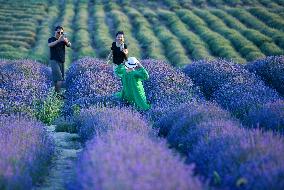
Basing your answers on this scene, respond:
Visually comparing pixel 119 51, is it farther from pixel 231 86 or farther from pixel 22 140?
pixel 22 140

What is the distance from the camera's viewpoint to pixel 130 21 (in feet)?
70.7

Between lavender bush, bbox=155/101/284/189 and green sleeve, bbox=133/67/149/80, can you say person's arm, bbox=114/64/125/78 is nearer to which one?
green sleeve, bbox=133/67/149/80

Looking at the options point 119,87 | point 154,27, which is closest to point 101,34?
point 154,27

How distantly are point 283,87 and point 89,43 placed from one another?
10106 millimetres

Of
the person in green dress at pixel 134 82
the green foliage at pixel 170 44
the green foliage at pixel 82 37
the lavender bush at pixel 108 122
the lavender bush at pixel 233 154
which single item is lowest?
the green foliage at pixel 82 37

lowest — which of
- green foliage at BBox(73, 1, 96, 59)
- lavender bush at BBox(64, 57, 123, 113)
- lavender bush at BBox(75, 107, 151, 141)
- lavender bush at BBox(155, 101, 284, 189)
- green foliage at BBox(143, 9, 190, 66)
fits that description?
green foliage at BBox(73, 1, 96, 59)

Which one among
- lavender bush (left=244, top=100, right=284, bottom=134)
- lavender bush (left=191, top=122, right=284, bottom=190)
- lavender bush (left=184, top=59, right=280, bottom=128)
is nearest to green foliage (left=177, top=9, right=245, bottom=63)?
lavender bush (left=184, top=59, right=280, bottom=128)

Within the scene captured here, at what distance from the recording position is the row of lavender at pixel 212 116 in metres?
3.55

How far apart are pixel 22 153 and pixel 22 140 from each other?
1.82ft

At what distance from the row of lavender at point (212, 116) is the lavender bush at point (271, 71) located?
4cm

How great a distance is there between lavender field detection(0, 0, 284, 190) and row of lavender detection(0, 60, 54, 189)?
0.02 meters

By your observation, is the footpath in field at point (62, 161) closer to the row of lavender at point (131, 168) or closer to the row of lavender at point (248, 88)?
the row of lavender at point (131, 168)

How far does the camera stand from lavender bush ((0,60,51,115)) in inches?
297

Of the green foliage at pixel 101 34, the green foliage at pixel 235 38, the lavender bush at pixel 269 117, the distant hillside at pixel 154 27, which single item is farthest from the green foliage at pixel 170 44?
the lavender bush at pixel 269 117
